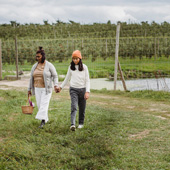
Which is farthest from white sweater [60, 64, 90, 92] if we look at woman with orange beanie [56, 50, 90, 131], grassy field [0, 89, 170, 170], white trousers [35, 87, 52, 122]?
grassy field [0, 89, 170, 170]

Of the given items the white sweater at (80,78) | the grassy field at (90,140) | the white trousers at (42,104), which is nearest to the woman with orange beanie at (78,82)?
the white sweater at (80,78)

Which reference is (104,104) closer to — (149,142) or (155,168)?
(149,142)

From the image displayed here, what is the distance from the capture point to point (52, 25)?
3947 cm

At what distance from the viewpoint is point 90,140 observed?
18.1 feet

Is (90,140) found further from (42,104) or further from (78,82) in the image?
(42,104)

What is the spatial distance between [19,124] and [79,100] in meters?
1.48

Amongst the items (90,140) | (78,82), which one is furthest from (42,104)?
(90,140)

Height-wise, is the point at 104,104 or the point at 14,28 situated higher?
the point at 14,28

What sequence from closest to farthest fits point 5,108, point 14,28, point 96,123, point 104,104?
point 96,123 → point 5,108 → point 104,104 → point 14,28

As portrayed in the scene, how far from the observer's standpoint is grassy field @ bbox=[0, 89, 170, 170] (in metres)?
4.47

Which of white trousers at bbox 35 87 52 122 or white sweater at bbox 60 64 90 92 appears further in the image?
white trousers at bbox 35 87 52 122

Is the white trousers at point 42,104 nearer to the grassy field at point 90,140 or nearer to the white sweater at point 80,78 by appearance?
the grassy field at point 90,140

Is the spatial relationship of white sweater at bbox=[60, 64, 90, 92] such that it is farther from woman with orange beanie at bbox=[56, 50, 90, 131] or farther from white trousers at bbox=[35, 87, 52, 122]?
white trousers at bbox=[35, 87, 52, 122]

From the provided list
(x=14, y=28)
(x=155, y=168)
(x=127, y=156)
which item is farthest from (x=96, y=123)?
(x=14, y=28)
